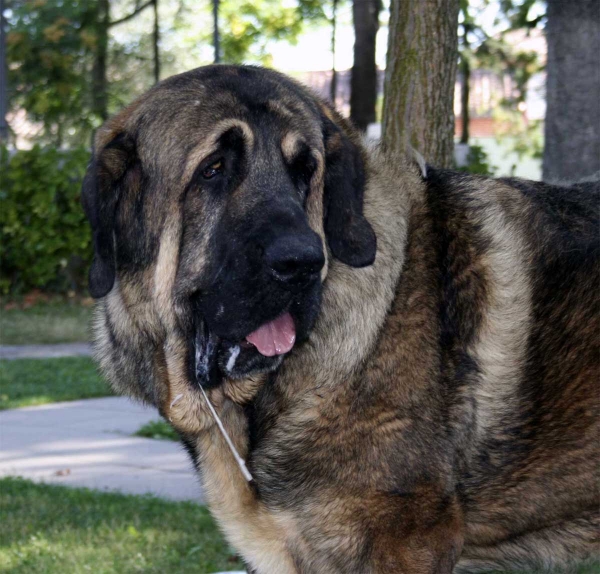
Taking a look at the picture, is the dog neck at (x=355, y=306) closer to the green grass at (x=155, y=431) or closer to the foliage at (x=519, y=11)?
the green grass at (x=155, y=431)

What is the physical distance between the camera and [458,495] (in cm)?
291

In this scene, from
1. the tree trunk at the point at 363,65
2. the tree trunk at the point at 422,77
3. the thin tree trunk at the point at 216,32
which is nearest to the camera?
the tree trunk at the point at 422,77

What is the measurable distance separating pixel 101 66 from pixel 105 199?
18.9m

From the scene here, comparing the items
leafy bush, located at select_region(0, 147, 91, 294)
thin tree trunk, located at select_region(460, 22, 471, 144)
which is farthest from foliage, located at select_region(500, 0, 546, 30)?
leafy bush, located at select_region(0, 147, 91, 294)

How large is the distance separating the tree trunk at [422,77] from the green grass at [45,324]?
6286mm

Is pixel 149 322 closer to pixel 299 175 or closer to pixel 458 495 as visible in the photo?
pixel 299 175

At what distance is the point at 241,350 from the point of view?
2.97 metres

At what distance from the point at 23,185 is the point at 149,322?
10912 millimetres

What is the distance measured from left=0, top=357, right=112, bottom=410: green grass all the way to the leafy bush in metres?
3.92

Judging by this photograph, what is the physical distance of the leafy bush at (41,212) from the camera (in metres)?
13.2

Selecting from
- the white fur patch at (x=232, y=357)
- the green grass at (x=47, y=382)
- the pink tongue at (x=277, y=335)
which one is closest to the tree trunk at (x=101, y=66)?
the green grass at (x=47, y=382)

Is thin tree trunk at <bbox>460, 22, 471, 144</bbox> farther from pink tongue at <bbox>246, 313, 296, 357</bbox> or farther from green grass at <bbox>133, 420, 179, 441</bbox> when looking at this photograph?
pink tongue at <bbox>246, 313, 296, 357</bbox>

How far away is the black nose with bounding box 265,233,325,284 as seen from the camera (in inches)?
107

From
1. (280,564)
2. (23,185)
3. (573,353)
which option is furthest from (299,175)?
(23,185)
